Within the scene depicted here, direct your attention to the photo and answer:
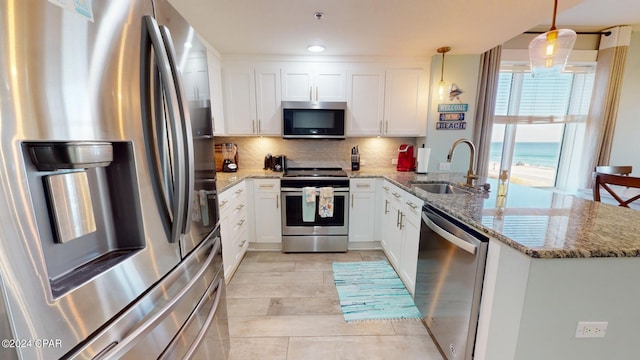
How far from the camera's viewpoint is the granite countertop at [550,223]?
979 mm

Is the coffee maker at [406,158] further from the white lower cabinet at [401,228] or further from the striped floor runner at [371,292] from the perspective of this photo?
the striped floor runner at [371,292]

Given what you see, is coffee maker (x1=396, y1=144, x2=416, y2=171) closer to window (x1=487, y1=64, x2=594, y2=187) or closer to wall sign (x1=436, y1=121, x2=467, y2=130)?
wall sign (x1=436, y1=121, x2=467, y2=130)

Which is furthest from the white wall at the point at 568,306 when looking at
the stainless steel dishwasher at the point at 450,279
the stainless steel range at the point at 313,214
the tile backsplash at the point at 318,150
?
the tile backsplash at the point at 318,150

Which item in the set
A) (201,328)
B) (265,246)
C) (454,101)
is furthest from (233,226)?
(454,101)

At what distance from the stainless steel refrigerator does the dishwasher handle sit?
135 cm

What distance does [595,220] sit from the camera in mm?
1305

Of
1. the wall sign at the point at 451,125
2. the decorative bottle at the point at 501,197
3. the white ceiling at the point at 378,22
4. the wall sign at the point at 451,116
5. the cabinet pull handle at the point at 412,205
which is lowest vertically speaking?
the cabinet pull handle at the point at 412,205

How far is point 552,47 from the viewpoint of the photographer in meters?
1.59

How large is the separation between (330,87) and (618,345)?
3.00m

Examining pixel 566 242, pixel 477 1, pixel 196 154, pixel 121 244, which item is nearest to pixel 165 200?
pixel 121 244

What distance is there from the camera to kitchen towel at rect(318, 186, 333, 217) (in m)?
2.87

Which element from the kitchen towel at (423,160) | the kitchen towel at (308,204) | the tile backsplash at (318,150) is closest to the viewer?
the kitchen towel at (308,204)

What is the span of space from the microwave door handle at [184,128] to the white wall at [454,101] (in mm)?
2973

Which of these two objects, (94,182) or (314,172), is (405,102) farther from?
(94,182)
